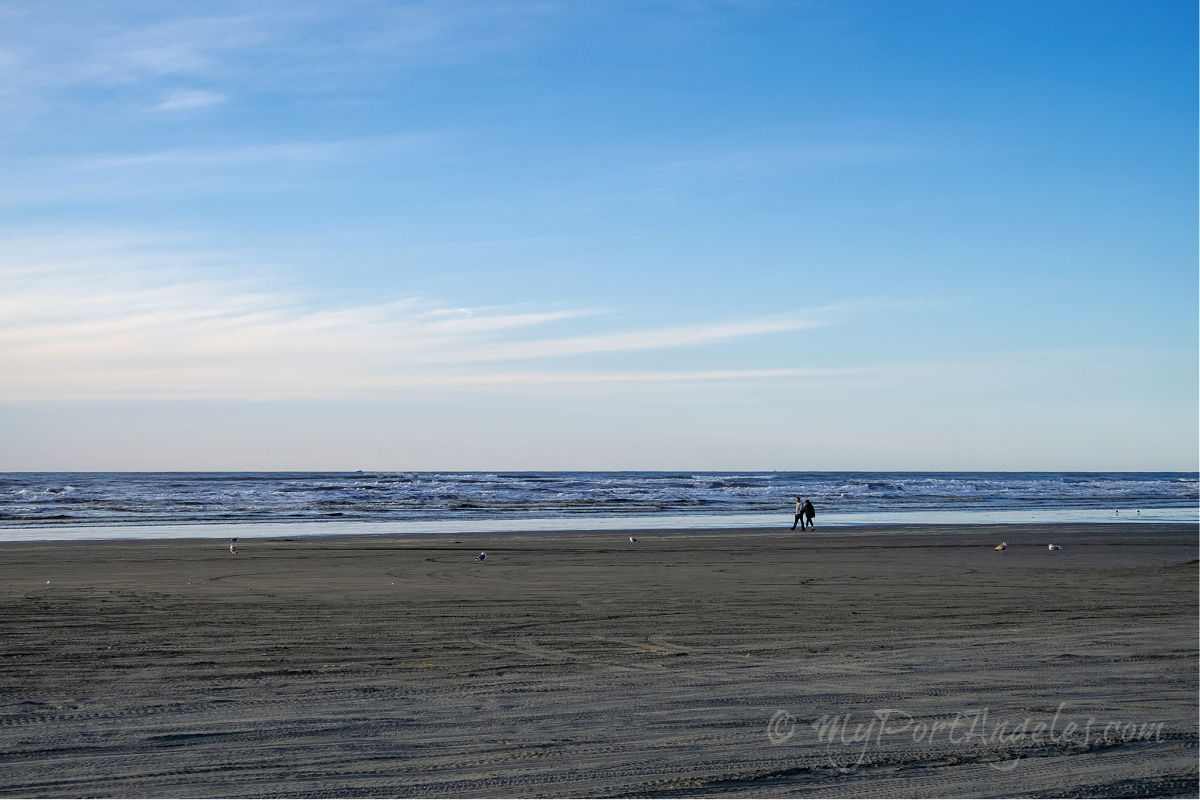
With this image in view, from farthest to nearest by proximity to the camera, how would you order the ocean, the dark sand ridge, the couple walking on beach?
the ocean → the couple walking on beach → the dark sand ridge

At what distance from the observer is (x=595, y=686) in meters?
7.35

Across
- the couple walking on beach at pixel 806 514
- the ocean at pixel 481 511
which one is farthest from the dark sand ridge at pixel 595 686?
the ocean at pixel 481 511

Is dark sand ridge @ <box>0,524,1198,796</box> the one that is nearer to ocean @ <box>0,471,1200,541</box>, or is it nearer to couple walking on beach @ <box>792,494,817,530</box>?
couple walking on beach @ <box>792,494,817,530</box>

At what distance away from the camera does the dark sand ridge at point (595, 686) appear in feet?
17.3

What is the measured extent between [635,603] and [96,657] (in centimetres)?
642

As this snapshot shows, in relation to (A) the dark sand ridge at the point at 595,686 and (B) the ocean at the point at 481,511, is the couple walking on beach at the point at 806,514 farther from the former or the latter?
Answer: (A) the dark sand ridge at the point at 595,686

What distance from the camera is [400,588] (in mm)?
14430

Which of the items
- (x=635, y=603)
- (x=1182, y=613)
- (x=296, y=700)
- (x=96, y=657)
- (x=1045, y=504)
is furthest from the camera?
(x=1045, y=504)

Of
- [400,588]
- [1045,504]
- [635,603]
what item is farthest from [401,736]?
[1045,504]

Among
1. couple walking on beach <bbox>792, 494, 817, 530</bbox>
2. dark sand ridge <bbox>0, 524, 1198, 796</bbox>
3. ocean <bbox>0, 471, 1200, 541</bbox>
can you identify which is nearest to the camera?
dark sand ridge <bbox>0, 524, 1198, 796</bbox>

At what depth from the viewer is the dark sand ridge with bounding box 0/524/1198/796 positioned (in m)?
5.28

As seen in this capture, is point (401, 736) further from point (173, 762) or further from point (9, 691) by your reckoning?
point (9, 691)

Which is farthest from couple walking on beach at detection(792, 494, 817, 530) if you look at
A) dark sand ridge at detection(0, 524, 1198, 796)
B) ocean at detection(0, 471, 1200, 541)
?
dark sand ridge at detection(0, 524, 1198, 796)

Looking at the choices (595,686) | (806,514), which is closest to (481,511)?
(806,514)
